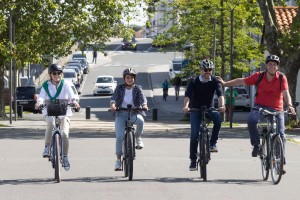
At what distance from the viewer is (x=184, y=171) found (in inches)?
624

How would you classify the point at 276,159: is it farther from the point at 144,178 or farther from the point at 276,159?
the point at 144,178

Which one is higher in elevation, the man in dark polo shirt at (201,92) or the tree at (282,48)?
the tree at (282,48)

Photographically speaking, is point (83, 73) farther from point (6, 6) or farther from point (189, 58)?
point (6, 6)

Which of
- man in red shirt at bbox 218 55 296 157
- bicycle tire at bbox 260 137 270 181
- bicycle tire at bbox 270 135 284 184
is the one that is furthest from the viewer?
man in red shirt at bbox 218 55 296 157

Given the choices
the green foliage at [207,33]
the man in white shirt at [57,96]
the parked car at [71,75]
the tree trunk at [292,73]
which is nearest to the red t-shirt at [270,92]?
the man in white shirt at [57,96]

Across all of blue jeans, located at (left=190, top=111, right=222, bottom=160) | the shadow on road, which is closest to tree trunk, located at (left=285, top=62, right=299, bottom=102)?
blue jeans, located at (left=190, top=111, right=222, bottom=160)

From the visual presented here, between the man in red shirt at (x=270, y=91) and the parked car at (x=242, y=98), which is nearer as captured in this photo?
the man in red shirt at (x=270, y=91)

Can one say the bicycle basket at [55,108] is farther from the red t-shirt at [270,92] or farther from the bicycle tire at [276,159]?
the bicycle tire at [276,159]

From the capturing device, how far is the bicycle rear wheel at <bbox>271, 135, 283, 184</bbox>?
13.6 m

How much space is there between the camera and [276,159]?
1381 cm

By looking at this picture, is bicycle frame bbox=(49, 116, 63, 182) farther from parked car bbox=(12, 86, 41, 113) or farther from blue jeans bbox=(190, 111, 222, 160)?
parked car bbox=(12, 86, 41, 113)

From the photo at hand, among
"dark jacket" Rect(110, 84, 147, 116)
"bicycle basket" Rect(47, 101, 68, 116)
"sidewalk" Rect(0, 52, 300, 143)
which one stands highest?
"dark jacket" Rect(110, 84, 147, 116)

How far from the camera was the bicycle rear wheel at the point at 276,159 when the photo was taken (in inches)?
536

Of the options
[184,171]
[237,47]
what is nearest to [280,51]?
[237,47]
